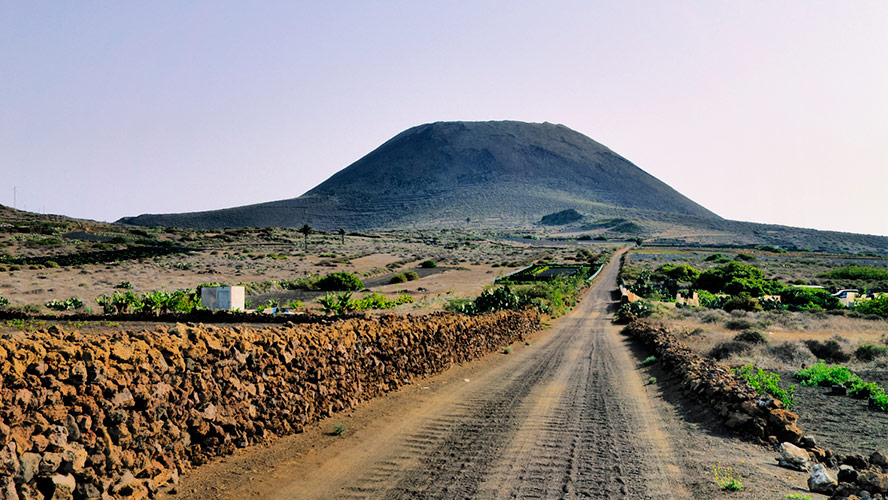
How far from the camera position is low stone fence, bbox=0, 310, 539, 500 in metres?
5.18

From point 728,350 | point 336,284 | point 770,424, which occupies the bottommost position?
point 336,284

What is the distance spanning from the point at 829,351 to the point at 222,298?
22684 millimetres

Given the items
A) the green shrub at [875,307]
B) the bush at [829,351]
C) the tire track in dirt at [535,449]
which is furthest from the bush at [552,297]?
the tire track in dirt at [535,449]

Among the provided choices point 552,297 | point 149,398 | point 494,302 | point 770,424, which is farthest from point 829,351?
point 552,297

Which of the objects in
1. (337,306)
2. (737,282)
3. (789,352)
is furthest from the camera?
(737,282)

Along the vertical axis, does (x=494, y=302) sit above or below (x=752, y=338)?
above

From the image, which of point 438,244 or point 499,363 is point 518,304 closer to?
point 499,363

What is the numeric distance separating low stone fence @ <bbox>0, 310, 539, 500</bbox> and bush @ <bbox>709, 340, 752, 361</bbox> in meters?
13.9

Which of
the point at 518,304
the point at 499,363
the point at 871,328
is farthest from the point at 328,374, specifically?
the point at 871,328

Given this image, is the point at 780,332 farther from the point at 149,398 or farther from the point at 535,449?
the point at 149,398

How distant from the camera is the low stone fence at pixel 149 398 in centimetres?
518

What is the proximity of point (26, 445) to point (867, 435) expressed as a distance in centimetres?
1204

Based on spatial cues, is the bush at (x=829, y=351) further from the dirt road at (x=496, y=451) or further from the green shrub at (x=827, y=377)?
the dirt road at (x=496, y=451)

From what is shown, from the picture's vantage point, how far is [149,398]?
6.39 meters
